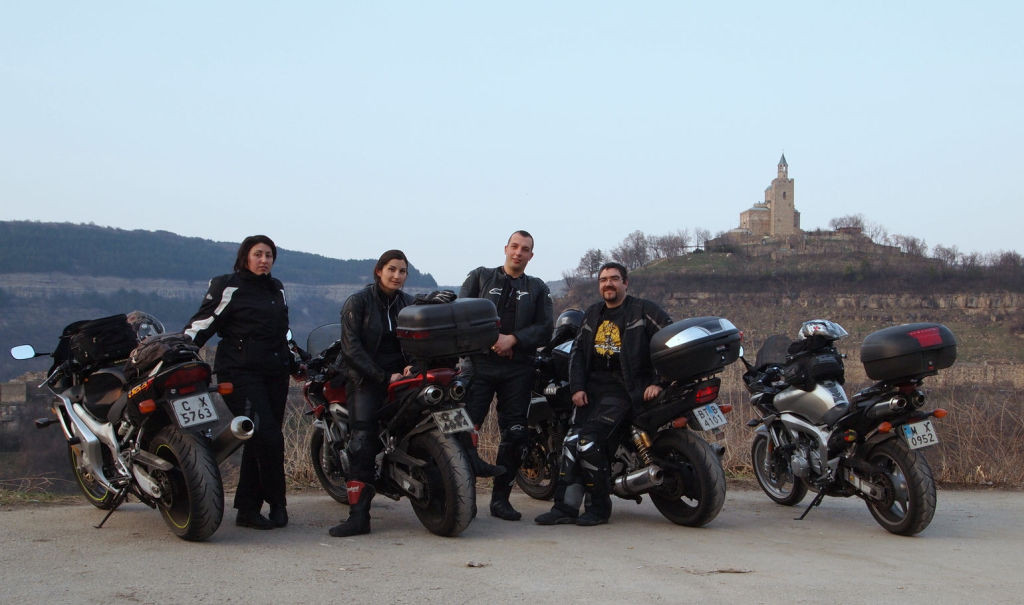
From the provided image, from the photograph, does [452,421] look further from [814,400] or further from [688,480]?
[814,400]

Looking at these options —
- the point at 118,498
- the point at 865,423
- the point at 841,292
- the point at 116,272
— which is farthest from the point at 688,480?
the point at 116,272

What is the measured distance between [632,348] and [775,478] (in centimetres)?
181

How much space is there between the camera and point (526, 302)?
648 centimetres

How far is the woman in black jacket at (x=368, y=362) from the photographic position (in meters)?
5.48

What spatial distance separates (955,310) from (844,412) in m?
109

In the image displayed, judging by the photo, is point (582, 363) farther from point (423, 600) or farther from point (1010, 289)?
point (1010, 289)

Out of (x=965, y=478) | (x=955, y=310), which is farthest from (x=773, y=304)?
(x=965, y=478)

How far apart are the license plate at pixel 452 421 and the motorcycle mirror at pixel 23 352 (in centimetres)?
252

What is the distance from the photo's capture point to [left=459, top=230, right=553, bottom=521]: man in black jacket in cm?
626

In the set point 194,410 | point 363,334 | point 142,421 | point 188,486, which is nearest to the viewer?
point 188,486

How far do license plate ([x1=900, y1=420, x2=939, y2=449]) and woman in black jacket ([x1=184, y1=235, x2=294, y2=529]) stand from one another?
11.9 ft

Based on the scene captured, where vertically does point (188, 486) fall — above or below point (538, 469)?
above

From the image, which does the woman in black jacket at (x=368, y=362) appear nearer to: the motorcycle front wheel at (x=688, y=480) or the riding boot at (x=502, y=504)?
the riding boot at (x=502, y=504)

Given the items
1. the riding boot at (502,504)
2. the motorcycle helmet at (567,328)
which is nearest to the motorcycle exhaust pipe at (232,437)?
the riding boot at (502,504)
